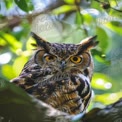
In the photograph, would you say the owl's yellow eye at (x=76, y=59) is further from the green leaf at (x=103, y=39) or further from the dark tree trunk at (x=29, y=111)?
the dark tree trunk at (x=29, y=111)

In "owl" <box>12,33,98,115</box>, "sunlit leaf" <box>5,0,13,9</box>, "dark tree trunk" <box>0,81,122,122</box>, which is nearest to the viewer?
"dark tree trunk" <box>0,81,122,122</box>

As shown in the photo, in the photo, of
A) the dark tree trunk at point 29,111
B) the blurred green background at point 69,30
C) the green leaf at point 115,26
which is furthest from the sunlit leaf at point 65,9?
the dark tree trunk at point 29,111

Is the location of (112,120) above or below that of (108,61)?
above

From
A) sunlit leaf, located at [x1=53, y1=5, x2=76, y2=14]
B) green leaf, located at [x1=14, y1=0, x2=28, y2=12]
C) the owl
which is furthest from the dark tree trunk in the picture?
sunlit leaf, located at [x1=53, y1=5, x2=76, y2=14]

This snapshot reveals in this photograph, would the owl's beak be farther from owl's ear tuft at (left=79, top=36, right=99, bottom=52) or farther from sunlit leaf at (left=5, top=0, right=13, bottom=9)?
sunlit leaf at (left=5, top=0, right=13, bottom=9)

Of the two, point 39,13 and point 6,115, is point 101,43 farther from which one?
→ point 6,115

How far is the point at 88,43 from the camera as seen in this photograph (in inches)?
38.5

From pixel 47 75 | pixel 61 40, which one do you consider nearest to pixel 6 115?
pixel 47 75

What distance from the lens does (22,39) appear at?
105 cm

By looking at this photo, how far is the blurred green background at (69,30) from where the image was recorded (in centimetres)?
99

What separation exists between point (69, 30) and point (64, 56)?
0.17 m

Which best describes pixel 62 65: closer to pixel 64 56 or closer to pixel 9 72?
pixel 64 56

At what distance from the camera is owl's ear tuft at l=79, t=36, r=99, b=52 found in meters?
0.96

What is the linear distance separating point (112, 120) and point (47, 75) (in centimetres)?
34
